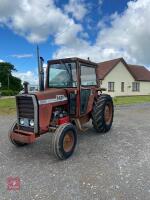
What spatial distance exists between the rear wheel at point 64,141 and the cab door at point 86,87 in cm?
122

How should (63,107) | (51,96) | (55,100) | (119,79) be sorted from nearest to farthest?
(51,96)
(55,100)
(63,107)
(119,79)

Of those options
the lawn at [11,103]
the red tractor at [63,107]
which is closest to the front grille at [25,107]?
the red tractor at [63,107]

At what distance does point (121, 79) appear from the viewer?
3003 cm

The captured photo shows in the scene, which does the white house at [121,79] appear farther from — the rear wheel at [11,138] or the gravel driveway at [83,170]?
the rear wheel at [11,138]

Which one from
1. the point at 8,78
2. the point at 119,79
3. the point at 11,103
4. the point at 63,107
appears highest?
the point at 8,78

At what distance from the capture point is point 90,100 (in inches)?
272

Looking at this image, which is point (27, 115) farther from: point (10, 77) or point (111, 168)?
point (10, 77)

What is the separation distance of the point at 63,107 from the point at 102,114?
1.48m

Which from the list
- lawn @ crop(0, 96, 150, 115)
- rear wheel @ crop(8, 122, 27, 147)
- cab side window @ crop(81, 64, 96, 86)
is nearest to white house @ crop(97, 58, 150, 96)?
lawn @ crop(0, 96, 150, 115)

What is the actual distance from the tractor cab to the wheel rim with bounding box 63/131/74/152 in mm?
959

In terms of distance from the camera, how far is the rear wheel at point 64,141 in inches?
192

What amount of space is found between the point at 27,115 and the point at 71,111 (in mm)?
1362

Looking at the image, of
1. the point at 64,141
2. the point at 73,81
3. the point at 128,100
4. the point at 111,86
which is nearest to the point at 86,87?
the point at 73,81

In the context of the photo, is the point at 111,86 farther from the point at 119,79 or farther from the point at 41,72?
the point at 41,72
